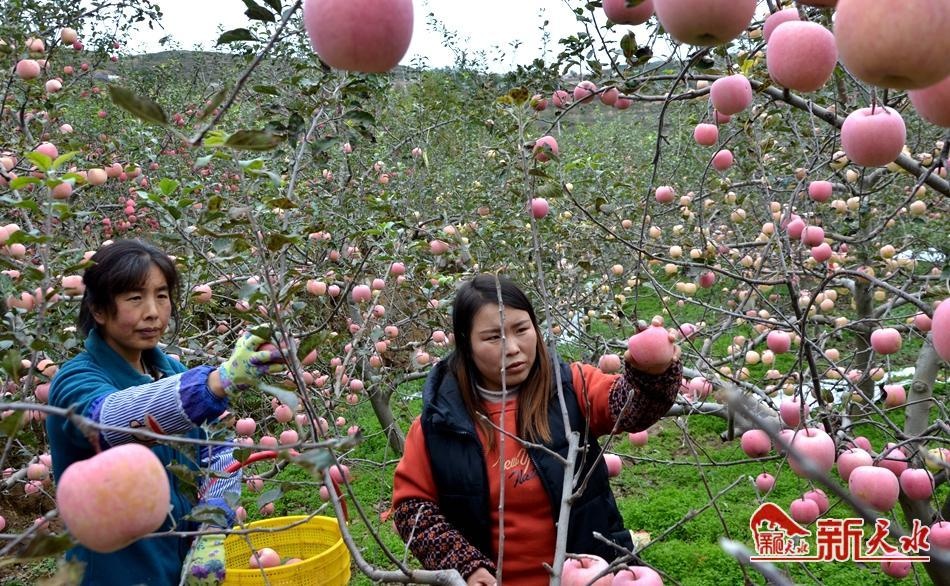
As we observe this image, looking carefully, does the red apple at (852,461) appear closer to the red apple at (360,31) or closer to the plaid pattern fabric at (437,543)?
the plaid pattern fabric at (437,543)

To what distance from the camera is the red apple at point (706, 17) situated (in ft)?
2.63

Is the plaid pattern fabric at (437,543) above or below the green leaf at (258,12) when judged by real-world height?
below

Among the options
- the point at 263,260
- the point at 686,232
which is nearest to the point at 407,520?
the point at 263,260

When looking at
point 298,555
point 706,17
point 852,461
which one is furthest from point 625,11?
point 298,555

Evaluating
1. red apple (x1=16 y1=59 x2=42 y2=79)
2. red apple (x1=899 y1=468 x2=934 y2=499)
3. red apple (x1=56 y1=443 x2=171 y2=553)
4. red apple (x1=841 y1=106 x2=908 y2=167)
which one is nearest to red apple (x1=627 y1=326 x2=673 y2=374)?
red apple (x1=841 y1=106 x2=908 y2=167)

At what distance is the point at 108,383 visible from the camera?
5.52 ft

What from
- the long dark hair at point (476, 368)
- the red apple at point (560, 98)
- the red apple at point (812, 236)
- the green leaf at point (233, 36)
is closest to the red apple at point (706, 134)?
the red apple at point (560, 98)

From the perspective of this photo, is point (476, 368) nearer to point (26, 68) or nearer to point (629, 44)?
point (629, 44)

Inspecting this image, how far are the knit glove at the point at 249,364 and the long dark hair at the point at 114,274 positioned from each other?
53cm

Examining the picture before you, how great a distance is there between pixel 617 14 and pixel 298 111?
755 mm

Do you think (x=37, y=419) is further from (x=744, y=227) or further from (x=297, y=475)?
(x=744, y=227)

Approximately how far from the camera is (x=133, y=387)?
155cm

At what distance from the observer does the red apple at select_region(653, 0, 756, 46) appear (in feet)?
2.63

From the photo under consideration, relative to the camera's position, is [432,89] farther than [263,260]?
Yes
